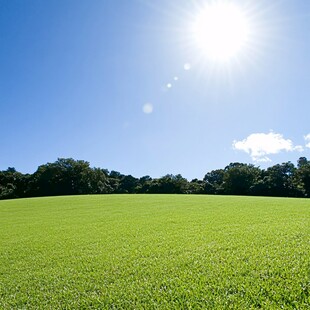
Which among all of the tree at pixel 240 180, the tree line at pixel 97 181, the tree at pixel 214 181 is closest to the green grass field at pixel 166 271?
the tree line at pixel 97 181

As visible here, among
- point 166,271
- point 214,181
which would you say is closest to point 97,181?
point 214,181

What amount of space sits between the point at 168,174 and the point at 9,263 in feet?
216

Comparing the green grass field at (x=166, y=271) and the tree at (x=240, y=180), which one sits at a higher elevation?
the tree at (x=240, y=180)

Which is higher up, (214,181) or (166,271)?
(214,181)

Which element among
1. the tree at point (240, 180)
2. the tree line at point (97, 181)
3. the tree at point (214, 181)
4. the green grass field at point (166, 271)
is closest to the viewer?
the green grass field at point (166, 271)

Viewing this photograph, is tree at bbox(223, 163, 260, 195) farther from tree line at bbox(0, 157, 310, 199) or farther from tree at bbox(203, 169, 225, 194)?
tree at bbox(203, 169, 225, 194)

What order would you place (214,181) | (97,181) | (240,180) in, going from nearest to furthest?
(240,180), (97,181), (214,181)

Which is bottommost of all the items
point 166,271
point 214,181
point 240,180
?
point 166,271

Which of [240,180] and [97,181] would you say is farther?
[97,181]

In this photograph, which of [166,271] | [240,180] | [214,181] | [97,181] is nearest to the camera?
[166,271]

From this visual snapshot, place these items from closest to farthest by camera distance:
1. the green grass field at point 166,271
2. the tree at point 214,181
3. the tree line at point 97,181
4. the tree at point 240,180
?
the green grass field at point 166,271 < the tree line at point 97,181 < the tree at point 240,180 < the tree at point 214,181

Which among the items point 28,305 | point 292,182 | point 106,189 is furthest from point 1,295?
point 106,189

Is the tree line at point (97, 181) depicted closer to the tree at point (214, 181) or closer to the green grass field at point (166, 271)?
the tree at point (214, 181)

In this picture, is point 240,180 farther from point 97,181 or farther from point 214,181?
point 97,181
